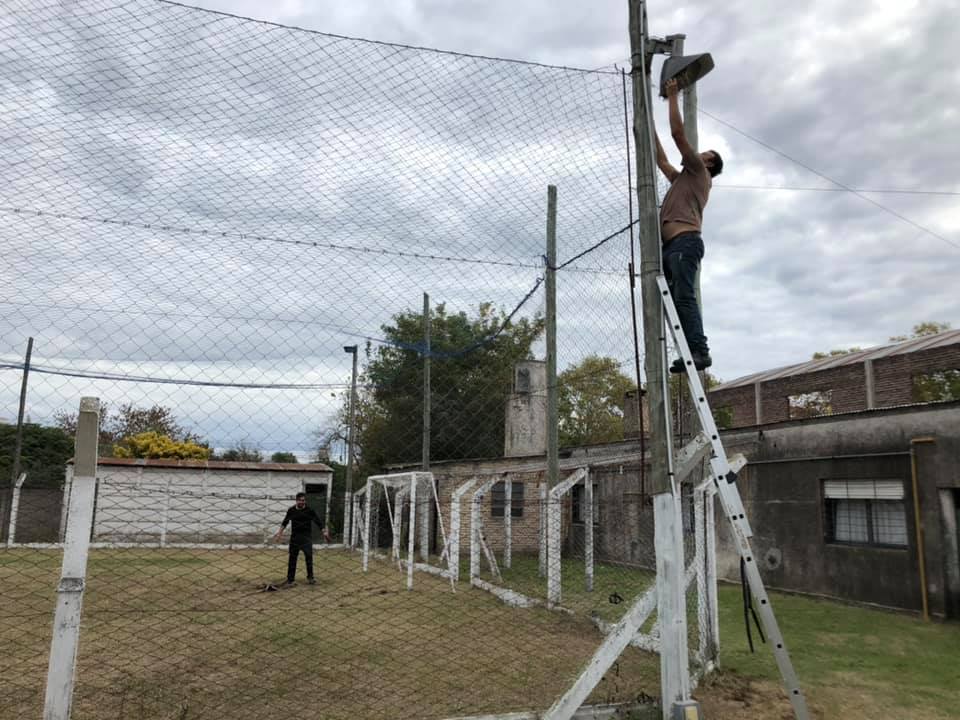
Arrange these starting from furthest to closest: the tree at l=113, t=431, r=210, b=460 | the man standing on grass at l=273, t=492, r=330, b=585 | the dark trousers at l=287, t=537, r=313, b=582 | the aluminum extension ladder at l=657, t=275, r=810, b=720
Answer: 1. the tree at l=113, t=431, r=210, b=460
2. the man standing on grass at l=273, t=492, r=330, b=585
3. the dark trousers at l=287, t=537, r=313, b=582
4. the aluminum extension ladder at l=657, t=275, r=810, b=720

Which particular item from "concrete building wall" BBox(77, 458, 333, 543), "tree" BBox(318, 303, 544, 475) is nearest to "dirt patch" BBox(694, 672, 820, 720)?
"tree" BBox(318, 303, 544, 475)

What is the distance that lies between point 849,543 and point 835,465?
133cm

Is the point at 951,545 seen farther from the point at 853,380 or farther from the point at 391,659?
the point at 391,659

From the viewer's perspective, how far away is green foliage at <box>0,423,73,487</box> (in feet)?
63.3

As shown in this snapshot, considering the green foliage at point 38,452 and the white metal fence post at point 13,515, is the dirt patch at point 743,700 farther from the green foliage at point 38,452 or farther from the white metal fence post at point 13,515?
the green foliage at point 38,452

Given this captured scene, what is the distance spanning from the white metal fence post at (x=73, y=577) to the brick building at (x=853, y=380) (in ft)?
49.9

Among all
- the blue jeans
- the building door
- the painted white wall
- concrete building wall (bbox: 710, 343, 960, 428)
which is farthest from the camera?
the painted white wall

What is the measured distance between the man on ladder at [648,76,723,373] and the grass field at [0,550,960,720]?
2.66m

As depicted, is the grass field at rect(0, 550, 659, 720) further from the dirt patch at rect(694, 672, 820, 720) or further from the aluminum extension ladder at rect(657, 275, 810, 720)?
the aluminum extension ladder at rect(657, 275, 810, 720)

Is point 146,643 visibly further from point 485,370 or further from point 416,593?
point 485,370

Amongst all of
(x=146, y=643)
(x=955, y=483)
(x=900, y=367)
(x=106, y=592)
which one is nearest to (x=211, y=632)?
(x=146, y=643)

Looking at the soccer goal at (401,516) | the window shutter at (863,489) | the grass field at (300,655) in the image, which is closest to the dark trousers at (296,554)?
the grass field at (300,655)

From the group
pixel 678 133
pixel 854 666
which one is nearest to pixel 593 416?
pixel 854 666

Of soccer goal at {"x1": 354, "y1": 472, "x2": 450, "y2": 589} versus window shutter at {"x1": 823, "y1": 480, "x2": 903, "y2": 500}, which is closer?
window shutter at {"x1": 823, "y1": 480, "x2": 903, "y2": 500}
